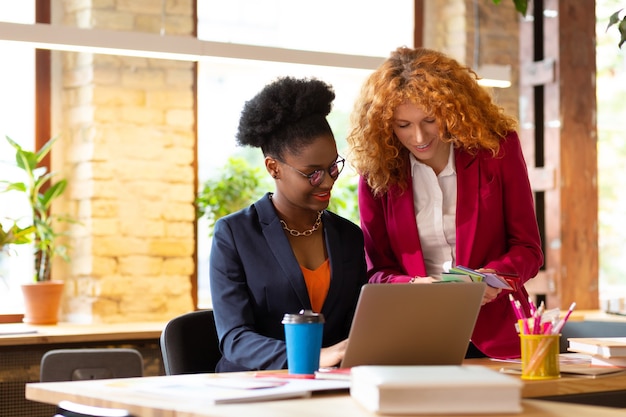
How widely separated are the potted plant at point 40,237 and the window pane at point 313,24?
54.0 inches

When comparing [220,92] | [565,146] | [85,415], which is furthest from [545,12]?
[85,415]

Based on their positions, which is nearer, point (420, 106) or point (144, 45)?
point (420, 106)

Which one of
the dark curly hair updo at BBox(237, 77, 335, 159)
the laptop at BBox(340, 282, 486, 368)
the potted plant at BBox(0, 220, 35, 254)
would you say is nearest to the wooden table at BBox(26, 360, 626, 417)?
the laptop at BBox(340, 282, 486, 368)

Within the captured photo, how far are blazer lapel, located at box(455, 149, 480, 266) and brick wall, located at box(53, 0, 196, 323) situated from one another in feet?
10.4

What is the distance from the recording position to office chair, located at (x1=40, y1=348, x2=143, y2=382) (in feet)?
14.3

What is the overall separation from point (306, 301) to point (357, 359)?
1.83 feet

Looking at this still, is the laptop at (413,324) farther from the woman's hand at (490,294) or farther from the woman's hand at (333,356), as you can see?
the woman's hand at (490,294)

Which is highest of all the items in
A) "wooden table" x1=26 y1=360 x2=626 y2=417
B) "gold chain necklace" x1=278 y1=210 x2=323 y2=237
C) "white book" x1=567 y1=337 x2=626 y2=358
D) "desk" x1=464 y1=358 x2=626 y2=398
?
"gold chain necklace" x1=278 y1=210 x2=323 y2=237

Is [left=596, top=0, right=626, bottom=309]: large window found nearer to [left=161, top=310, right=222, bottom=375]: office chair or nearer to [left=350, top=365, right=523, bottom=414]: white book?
[left=161, top=310, right=222, bottom=375]: office chair

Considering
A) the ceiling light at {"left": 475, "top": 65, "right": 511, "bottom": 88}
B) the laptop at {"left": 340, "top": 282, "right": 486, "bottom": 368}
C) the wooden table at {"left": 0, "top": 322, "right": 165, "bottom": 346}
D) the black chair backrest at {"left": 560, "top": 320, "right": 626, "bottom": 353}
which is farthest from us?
the ceiling light at {"left": 475, "top": 65, "right": 511, "bottom": 88}

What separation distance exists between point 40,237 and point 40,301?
403 millimetres

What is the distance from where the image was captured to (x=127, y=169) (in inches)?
230

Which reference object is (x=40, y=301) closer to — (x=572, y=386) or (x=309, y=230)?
(x=309, y=230)

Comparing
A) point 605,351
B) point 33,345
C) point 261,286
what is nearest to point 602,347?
point 605,351
